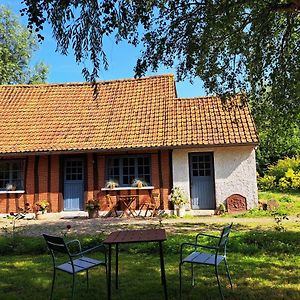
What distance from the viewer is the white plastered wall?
46.1ft


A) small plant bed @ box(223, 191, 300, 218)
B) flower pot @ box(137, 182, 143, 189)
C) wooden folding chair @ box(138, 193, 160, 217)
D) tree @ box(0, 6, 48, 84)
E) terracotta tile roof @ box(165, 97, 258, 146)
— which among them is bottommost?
small plant bed @ box(223, 191, 300, 218)

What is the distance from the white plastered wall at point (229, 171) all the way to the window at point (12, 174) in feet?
20.6

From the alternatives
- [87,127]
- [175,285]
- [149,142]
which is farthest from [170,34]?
[87,127]

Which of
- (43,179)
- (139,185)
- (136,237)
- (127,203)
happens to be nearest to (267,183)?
(139,185)

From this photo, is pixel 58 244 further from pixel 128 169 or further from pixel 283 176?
pixel 283 176

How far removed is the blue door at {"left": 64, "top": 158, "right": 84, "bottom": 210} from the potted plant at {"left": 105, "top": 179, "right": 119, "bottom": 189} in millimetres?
1072

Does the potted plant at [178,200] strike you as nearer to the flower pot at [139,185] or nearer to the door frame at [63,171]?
the flower pot at [139,185]

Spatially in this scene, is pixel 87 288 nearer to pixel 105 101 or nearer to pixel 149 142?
pixel 149 142

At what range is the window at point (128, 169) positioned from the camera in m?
14.7

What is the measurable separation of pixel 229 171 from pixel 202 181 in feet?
3.75

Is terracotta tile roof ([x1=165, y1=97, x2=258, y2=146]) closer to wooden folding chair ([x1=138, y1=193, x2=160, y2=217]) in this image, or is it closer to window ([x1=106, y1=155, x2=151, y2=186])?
window ([x1=106, y1=155, x2=151, y2=186])

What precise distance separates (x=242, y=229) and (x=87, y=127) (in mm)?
8191

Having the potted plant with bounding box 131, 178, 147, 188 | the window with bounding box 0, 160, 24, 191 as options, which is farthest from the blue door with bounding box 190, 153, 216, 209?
the window with bounding box 0, 160, 24, 191

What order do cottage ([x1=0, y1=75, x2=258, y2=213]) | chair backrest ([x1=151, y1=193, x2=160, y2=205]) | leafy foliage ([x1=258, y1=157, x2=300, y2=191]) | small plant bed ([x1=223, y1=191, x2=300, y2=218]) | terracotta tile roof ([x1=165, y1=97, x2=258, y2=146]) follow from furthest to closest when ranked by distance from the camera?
leafy foliage ([x1=258, y1=157, x2=300, y2=191])
chair backrest ([x1=151, y1=193, x2=160, y2=205])
cottage ([x1=0, y1=75, x2=258, y2=213])
terracotta tile roof ([x1=165, y1=97, x2=258, y2=146])
small plant bed ([x1=223, y1=191, x2=300, y2=218])
